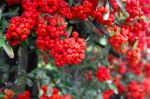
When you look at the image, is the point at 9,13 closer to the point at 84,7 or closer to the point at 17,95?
the point at 84,7

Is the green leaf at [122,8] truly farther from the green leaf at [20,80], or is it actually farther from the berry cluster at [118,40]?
the green leaf at [20,80]

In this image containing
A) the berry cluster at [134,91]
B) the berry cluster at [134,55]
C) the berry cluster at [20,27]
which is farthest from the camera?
the berry cluster at [134,91]

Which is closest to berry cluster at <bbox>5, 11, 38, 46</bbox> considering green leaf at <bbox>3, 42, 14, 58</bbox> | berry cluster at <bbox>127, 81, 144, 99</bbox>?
green leaf at <bbox>3, 42, 14, 58</bbox>

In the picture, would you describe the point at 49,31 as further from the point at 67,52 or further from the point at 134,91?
the point at 134,91

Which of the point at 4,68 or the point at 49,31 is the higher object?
the point at 49,31

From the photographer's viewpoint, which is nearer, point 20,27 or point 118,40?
point 20,27

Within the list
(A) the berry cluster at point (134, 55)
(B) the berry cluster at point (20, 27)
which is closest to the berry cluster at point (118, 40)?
(A) the berry cluster at point (134, 55)

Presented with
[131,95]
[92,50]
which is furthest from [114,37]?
[131,95]

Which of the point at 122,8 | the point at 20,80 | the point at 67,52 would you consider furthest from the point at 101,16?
the point at 20,80

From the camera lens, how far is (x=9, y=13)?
2104 millimetres

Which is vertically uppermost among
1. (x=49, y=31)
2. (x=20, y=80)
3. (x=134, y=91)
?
(x=49, y=31)

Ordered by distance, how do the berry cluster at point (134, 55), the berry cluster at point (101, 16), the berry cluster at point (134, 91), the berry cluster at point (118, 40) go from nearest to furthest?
1. the berry cluster at point (101, 16)
2. the berry cluster at point (118, 40)
3. the berry cluster at point (134, 55)
4. the berry cluster at point (134, 91)

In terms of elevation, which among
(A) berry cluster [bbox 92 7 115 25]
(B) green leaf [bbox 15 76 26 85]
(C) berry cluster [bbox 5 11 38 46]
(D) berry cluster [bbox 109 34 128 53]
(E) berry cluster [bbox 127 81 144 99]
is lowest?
(E) berry cluster [bbox 127 81 144 99]

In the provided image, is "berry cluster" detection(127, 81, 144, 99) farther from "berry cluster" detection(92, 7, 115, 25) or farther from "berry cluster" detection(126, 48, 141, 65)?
"berry cluster" detection(92, 7, 115, 25)
